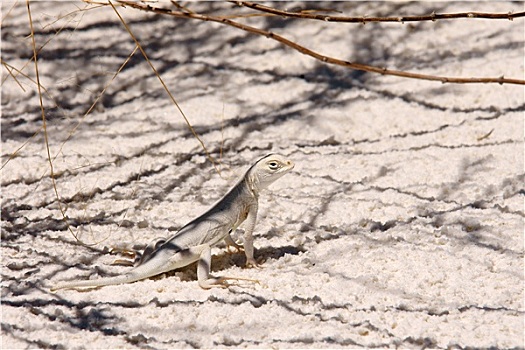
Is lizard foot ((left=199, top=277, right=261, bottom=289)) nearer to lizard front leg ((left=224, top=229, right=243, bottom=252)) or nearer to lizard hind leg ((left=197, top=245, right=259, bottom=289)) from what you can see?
lizard hind leg ((left=197, top=245, right=259, bottom=289))

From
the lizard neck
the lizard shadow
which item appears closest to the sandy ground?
the lizard shadow

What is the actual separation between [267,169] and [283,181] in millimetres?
648

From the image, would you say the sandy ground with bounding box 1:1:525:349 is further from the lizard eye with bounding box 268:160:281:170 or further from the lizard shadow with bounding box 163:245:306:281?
the lizard eye with bounding box 268:160:281:170

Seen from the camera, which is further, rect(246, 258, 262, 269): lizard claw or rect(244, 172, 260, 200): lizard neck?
rect(244, 172, 260, 200): lizard neck

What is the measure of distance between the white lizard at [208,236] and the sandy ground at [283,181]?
0.17ft

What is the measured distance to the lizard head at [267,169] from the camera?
2898 millimetres

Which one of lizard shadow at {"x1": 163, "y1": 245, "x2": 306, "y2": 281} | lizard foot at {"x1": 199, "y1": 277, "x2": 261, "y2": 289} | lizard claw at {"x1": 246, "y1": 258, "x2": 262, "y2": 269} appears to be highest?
lizard foot at {"x1": 199, "y1": 277, "x2": 261, "y2": 289}

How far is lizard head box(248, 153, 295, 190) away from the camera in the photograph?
9.51ft

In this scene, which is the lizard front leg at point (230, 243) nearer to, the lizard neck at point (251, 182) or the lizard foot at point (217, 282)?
the lizard neck at point (251, 182)

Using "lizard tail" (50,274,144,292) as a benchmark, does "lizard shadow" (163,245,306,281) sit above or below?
below

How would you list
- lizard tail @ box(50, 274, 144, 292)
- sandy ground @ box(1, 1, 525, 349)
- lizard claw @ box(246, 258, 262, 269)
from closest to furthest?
sandy ground @ box(1, 1, 525, 349) < lizard tail @ box(50, 274, 144, 292) < lizard claw @ box(246, 258, 262, 269)

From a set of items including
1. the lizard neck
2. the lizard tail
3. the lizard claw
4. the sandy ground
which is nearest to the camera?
the sandy ground

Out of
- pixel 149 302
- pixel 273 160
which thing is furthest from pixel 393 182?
pixel 149 302

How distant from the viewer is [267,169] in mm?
2898
